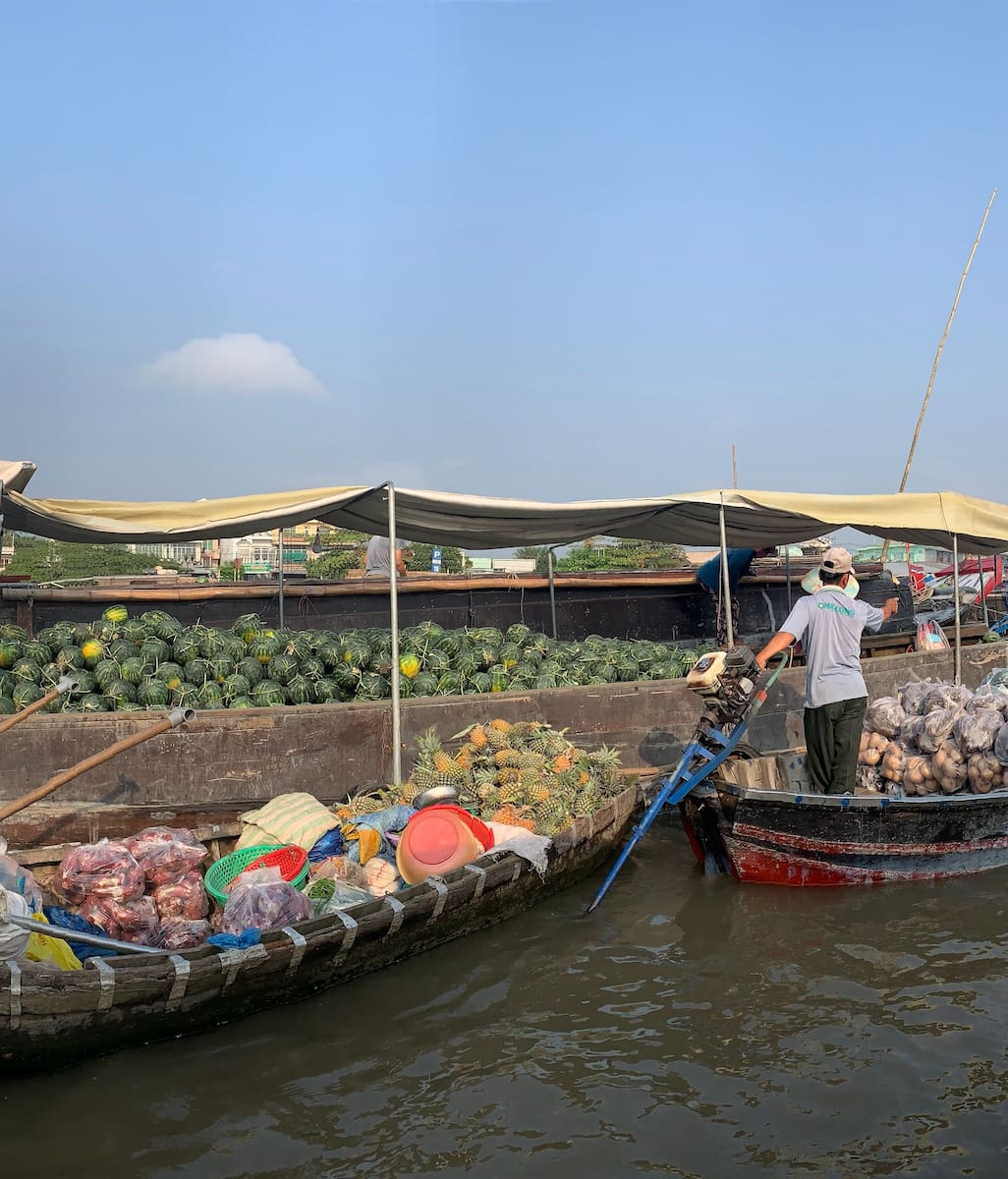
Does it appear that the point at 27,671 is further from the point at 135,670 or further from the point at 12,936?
the point at 12,936

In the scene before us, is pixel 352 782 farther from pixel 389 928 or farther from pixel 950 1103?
pixel 950 1103

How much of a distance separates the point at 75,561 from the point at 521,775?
3338cm

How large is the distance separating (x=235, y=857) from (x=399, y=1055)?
1.60 m

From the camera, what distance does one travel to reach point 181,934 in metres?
5.14

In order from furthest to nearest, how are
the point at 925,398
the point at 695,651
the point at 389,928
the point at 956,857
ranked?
1. the point at 925,398
2. the point at 695,651
3. the point at 956,857
4. the point at 389,928

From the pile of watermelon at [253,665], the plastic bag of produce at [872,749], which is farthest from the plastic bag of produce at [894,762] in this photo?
the pile of watermelon at [253,665]

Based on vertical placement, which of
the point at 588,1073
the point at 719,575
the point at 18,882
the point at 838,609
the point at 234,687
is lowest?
the point at 588,1073

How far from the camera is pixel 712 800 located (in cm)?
666

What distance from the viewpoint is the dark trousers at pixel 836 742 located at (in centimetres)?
700

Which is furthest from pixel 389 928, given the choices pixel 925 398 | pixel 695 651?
pixel 925 398

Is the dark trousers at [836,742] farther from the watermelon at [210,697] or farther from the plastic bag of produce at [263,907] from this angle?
the watermelon at [210,697]

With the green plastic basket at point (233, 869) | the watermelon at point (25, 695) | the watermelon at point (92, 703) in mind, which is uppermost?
the watermelon at point (25, 695)

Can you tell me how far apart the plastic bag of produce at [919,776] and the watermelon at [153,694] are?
231 inches

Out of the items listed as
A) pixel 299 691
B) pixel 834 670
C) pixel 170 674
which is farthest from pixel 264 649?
pixel 834 670
